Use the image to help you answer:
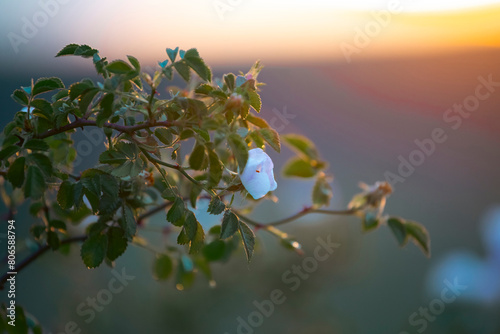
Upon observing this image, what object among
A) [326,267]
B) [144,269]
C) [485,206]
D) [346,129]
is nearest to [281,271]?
[326,267]

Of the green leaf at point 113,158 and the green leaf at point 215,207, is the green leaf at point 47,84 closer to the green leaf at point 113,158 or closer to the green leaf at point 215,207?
the green leaf at point 113,158

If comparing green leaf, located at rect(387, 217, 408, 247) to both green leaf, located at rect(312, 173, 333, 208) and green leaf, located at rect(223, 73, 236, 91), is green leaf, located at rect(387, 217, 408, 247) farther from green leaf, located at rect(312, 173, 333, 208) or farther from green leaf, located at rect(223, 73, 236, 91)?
green leaf, located at rect(223, 73, 236, 91)

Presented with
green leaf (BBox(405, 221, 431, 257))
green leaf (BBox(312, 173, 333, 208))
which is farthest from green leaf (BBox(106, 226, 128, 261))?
green leaf (BBox(405, 221, 431, 257))

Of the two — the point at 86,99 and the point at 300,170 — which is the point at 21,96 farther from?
the point at 300,170

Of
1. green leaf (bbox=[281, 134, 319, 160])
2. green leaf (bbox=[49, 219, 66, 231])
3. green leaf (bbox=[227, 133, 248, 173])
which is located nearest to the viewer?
green leaf (bbox=[227, 133, 248, 173])

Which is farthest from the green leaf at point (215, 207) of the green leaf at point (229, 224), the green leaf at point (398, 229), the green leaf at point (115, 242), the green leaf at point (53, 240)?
the green leaf at point (398, 229)

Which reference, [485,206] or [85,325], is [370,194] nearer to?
[85,325]

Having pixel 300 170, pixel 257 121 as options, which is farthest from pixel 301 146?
pixel 257 121

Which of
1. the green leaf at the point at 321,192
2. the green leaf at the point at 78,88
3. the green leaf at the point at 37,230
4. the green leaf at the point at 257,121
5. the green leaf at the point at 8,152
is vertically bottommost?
the green leaf at the point at 37,230
